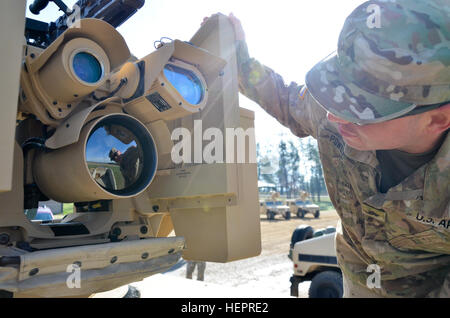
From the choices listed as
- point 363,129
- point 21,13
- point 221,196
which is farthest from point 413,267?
point 21,13

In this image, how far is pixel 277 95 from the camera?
2066 mm

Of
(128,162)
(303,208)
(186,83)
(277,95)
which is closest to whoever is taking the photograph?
(128,162)

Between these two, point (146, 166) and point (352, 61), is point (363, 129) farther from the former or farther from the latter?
point (146, 166)

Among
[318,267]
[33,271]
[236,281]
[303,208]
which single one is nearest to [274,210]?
[303,208]

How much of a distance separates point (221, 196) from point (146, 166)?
1.50 feet

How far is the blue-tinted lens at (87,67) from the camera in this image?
1622mm

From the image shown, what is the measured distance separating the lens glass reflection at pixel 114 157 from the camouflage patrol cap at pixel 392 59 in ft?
3.19

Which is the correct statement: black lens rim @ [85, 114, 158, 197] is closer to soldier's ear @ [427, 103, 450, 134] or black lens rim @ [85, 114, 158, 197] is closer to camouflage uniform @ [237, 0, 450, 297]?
camouflage uniform @ [237, 0, 450, 297]

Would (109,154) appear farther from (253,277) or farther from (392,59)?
(253,277)

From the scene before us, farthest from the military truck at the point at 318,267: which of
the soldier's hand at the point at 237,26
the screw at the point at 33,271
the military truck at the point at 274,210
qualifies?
the military truck at the point at 274,210

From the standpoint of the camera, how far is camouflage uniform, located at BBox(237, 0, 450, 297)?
4.22ft

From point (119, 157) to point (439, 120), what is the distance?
1369 mm

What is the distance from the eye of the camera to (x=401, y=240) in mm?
1665
